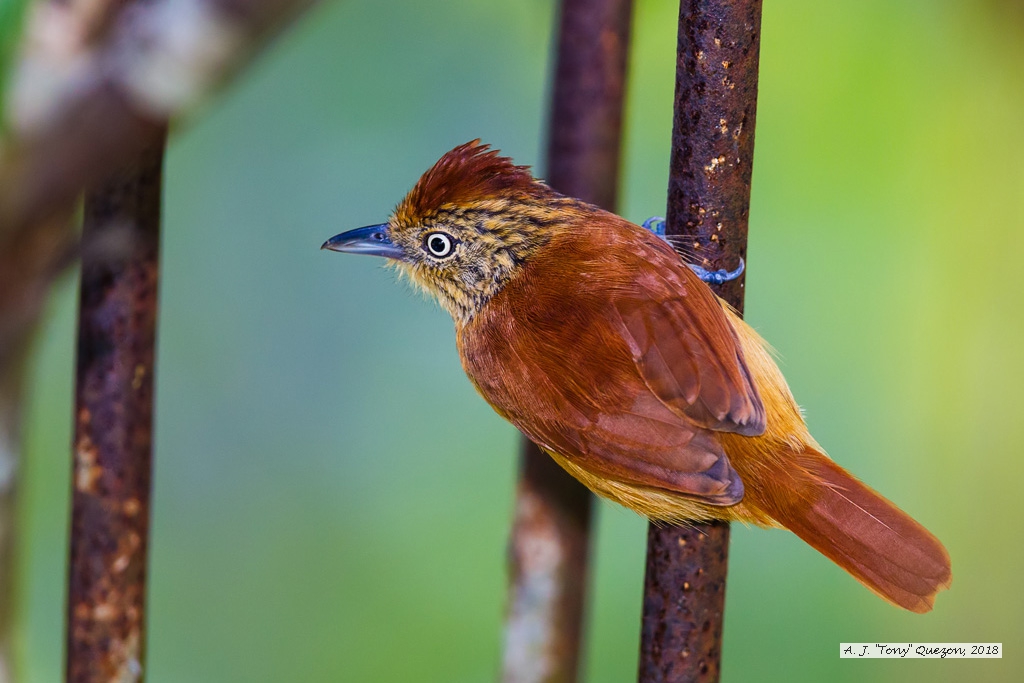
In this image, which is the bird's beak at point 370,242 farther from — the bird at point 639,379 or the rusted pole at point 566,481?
the rusted pole at point 566,481

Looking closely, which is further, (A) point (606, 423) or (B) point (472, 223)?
(B) point (472, 223)

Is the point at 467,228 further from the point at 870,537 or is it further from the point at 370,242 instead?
the point at 870,537

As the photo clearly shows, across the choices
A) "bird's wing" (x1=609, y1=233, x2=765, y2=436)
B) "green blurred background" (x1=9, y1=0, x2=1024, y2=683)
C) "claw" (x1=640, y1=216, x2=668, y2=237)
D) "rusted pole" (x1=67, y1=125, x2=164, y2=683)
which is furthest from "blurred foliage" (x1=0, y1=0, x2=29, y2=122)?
"claw" (x1=640, y1=216, x2=668, y2=237)

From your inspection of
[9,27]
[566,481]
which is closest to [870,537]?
[566,481]

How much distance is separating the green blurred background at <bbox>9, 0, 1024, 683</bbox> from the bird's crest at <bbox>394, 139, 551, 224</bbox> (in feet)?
3.37

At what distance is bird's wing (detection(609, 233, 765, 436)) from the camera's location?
1492 mm

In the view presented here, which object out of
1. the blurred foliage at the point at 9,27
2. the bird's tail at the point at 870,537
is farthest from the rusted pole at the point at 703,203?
the blurred foliage at the point at 9,27

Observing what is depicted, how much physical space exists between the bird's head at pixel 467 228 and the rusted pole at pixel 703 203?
377 mm

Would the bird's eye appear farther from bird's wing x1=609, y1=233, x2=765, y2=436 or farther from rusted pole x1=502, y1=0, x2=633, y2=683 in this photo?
bird's wing x1=609, y1=233, x2=765, y2=436

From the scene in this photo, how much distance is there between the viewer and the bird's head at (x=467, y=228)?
169 centimetres

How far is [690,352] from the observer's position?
4.96 ft

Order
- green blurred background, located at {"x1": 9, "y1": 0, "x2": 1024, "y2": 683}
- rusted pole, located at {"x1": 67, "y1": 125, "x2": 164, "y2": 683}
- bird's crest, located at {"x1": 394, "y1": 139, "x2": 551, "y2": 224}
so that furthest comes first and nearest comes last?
1. green blurred background, located at {"x1": 9, "y1": 0, "x2": 1024, "y2": 683}
2. bird's crest, located at {"x1": 394, "y1": 139, "x2": 551, "y2": 224}
3. rusted pole, located at {"x1": 67, "y1": 125, "x2": 164, "y2": 683}

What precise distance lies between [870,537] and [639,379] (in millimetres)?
417

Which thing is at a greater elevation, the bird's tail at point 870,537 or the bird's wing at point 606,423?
the bird's wing at point 606,423
